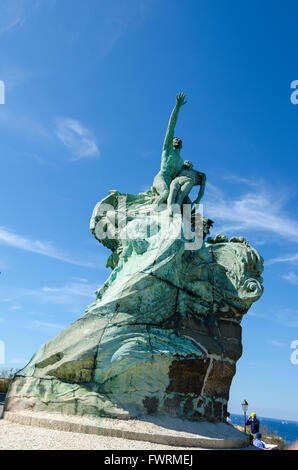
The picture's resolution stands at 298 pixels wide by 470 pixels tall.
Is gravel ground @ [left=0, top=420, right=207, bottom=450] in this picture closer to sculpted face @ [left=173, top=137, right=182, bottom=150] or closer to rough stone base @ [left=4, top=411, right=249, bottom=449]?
rough stone base @ [left=4, top=411, right=249, bottom=449]

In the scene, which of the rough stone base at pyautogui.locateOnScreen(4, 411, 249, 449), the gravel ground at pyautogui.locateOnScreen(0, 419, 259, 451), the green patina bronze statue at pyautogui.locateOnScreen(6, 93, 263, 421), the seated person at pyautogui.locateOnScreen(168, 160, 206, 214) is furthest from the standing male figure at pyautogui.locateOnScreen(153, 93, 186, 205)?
the gravel ground at pyautogui.locateOnScreen(0, 419, 259, 451)

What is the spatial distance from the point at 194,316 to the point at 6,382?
1260 cm

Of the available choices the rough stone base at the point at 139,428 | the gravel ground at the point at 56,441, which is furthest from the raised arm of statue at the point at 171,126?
the gravel ground at the point at 56,441

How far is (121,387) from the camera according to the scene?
23.0 ft

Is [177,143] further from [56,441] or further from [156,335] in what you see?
[56,441]

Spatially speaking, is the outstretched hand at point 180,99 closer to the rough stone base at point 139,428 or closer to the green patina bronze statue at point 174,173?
the green patina bronze statue at point 174,173

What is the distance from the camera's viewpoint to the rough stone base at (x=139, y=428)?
6309mm

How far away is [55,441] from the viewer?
18.7 feet

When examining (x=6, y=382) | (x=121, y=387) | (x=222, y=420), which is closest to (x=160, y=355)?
(x=121, y=387)

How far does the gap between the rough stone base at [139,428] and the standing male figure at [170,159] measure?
552 cm

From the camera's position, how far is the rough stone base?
20.7 feet
